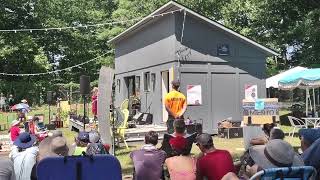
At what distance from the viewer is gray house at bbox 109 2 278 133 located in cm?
1725

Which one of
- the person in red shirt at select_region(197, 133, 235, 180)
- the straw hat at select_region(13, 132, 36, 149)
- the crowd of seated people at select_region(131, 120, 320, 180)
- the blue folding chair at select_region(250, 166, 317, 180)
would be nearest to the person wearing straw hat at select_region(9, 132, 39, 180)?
the straw hat at select_region(13, 132, 36, 149)

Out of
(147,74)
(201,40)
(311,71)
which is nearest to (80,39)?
(147,74)

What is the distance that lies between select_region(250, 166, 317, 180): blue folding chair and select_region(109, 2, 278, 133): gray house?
42.8ft

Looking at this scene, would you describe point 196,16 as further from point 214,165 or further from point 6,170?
point 6,170

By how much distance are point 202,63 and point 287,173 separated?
45.3ft

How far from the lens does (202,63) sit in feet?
57.7

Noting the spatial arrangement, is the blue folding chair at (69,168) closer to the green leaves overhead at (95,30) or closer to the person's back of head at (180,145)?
the person's back of head at (180,145)

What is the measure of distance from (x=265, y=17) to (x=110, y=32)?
48.7 ft

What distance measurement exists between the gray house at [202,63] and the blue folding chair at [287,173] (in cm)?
1306

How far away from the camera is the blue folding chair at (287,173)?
3.80m

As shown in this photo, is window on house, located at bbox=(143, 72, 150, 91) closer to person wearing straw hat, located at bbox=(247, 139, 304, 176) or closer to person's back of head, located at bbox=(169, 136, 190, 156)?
person's back of head, located at bbox=(169, 136, 190, 156)

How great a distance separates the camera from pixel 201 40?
17.7 metres

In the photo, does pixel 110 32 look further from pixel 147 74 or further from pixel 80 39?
pixel 147 74

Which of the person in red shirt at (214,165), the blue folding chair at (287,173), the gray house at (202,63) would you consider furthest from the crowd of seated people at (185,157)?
the gray house at (202,63)
